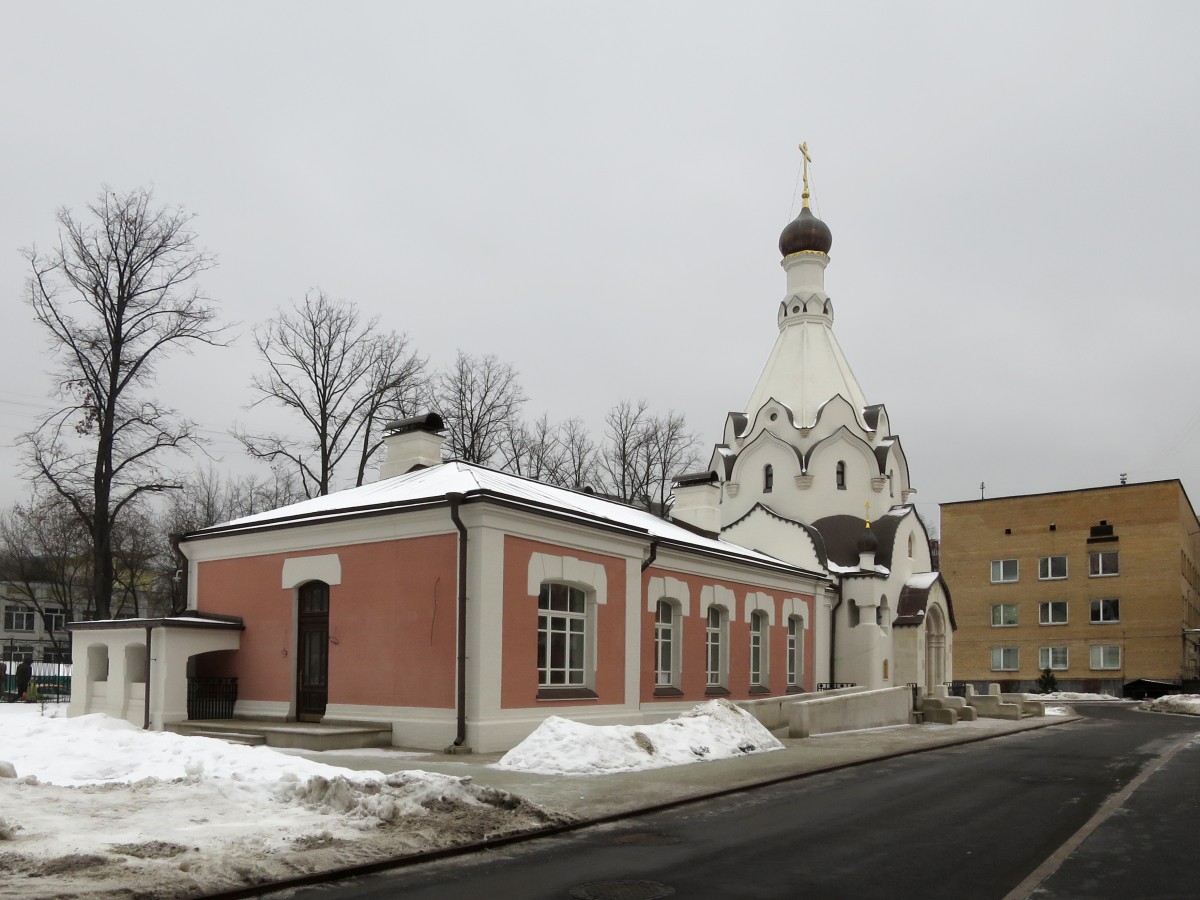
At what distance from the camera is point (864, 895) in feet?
24.3

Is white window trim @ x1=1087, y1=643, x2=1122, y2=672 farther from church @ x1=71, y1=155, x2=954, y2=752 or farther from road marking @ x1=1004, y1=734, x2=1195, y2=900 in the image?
road marking @ x1=1004, y1=734, x2=1195, y2=900

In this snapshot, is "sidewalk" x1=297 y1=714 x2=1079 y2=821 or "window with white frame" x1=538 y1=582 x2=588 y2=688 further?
"window with white frame" x1=538 y1=582 x2=588 y2=688

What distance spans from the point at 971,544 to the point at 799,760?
43.2 m

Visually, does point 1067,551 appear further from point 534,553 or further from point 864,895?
point 864,895

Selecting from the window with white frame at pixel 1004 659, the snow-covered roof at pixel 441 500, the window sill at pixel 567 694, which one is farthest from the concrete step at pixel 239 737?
the window with white frame at pixel 1004 659

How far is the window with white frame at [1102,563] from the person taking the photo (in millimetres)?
52094

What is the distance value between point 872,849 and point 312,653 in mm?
12298

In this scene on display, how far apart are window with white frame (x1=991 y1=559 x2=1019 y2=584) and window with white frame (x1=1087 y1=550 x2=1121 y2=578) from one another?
3567 millimetres

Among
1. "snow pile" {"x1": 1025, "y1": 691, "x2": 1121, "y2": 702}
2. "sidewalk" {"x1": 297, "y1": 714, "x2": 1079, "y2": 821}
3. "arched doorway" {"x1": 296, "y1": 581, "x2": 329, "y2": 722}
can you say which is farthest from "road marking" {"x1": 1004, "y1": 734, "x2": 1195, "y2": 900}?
"snow pile" {"x1": 1025, "y1": 691, "x2": 1121, "y2": 702}

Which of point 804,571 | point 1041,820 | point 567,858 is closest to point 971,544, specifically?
point 804,571

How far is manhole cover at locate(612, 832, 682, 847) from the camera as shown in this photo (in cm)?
939

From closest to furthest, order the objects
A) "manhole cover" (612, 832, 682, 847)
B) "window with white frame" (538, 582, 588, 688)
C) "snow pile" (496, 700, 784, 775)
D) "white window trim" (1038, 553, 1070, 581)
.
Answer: "manhole cover" (612, 832, 682, 847), "snow pile" (496, 700, 784, 775), "window with white frame" (538, 582, 588, 688), "white window trim" (1038, 553, 1070, 581)

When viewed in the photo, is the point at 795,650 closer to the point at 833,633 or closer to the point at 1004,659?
the point at 833,633

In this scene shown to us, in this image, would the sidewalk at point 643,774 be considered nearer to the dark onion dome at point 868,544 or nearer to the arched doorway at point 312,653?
the arched doorway at point 312,653
